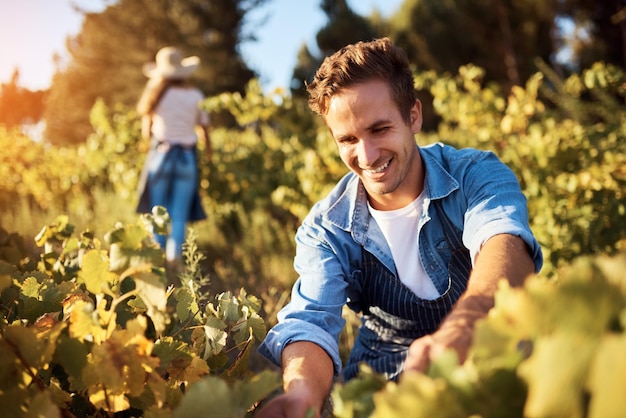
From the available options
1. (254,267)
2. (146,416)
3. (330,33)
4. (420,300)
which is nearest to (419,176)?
(420,300)

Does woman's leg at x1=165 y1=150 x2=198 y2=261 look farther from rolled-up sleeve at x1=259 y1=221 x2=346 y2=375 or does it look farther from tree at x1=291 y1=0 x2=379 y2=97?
tree at x1=291 y1=0 x2=379 y2=97

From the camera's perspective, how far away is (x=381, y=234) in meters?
1.70

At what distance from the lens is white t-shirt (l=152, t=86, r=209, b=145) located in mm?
4812

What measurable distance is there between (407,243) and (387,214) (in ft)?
0.35

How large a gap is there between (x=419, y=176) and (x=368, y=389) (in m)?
1.27

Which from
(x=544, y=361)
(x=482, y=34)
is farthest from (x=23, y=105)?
(x=544, y=361)

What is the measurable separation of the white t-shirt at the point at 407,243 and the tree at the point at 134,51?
23477mm

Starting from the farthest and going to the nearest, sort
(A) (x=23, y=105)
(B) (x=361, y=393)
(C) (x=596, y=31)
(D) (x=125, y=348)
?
(A) (x=23, y=105), (C) (x=596, y=31), (D) (x=125, y=348), (B) (x=361, y=393)

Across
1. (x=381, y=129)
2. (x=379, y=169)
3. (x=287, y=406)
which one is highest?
(x=381, y=129)

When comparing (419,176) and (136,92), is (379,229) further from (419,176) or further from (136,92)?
(136,92)

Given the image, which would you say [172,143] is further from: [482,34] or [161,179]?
[482,34]

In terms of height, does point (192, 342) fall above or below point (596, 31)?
below

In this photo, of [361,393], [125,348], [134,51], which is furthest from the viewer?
[134,51]

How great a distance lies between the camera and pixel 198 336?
0.98m
